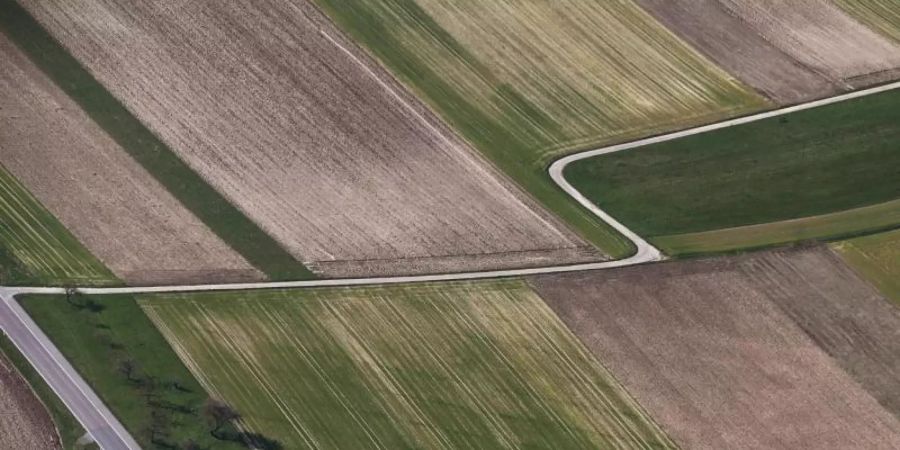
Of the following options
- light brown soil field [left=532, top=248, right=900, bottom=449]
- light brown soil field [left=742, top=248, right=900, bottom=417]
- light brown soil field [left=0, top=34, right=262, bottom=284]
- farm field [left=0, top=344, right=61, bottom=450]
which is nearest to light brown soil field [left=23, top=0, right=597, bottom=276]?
light brown soil field [left=0, top=34, right=262, bottom=284]

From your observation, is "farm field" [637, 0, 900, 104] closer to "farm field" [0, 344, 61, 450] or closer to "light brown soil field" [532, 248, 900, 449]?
"light brown soil field" [532, 248, 900, 449]

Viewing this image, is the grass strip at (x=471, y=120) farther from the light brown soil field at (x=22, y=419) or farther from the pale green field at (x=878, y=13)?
the light brown soil field at (x=22, y=419)

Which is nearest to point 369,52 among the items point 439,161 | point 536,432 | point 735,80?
Result: point 439,161

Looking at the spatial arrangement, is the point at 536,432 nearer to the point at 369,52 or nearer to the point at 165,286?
the point at 165,286

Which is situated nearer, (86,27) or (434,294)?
(434,294)

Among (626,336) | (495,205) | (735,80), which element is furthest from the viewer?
(735,80)

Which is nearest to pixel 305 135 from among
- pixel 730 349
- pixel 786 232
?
pixel 730 349
